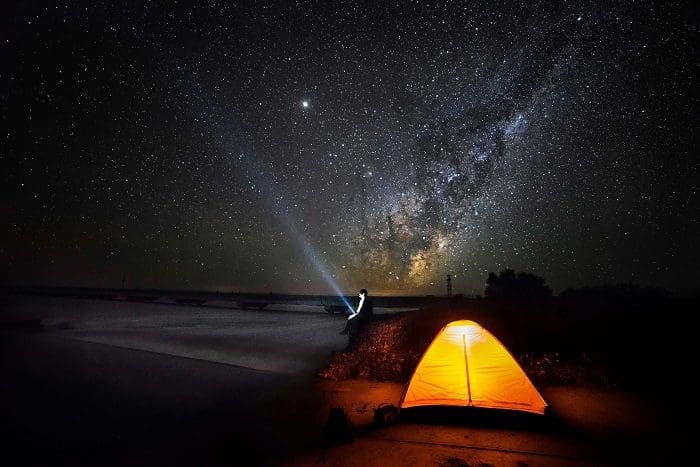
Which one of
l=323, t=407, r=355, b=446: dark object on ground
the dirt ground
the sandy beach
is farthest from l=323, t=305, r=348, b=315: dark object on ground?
l=323, t=407, r=355, b=446: dark object on ground

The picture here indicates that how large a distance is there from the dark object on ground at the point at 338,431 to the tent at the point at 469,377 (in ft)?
5.30

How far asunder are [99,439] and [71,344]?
664 inches

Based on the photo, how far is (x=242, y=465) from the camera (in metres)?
6.36

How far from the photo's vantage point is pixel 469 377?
25.4 ft

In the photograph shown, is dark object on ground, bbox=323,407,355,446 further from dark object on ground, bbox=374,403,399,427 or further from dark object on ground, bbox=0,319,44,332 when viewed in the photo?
dark object on ground, bbox=0,319,44,332

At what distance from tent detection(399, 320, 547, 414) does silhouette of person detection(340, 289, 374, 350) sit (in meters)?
6.33

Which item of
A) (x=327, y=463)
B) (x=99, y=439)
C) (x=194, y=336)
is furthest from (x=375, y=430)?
(x=194, y=336)

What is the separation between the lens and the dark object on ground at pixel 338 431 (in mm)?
6648

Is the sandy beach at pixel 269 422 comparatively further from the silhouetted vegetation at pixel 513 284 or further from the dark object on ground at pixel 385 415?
the silhouetted vegetation at pixel 513 284

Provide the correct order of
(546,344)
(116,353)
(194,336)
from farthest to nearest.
Answer: 1. (194,336)
2. (116,353)
3. (546,344)

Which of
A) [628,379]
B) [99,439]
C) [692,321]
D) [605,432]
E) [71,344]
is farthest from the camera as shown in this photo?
[71,344]

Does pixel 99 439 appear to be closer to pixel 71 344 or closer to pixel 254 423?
pixel 254 423

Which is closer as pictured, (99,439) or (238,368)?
(99,439)

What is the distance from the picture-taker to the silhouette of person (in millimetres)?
14451
